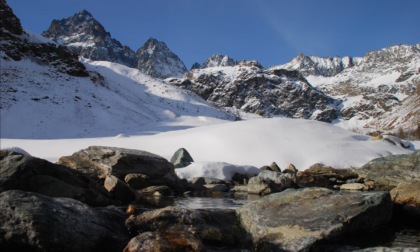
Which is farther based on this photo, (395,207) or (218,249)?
(395,207)

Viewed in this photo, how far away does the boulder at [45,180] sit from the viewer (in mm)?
9969

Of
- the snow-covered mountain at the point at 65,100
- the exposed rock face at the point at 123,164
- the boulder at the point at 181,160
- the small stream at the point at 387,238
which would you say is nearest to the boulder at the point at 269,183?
the exposed rock face at the point at 123,164

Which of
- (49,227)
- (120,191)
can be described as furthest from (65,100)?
(49,227)

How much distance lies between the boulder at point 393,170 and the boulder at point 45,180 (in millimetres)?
13244

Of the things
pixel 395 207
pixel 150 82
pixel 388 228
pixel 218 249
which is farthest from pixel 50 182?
pixel 150 82

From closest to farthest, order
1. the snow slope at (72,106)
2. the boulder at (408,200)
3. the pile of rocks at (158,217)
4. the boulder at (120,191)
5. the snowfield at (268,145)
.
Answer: the pile of rocks at (158,217) < the boulder at (408,200) < the boulder at (120,191) < the snowfield at (268,145) < the snow slope at (72,106)

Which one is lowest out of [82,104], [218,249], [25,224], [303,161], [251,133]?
[218,249]

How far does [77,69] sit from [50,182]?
61.1m

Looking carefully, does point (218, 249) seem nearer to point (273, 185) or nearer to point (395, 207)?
point (395, 207)

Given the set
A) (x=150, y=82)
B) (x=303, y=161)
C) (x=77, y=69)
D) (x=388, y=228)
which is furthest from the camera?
(x=150, y=82)

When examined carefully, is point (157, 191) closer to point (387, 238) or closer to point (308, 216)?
point (308, 216)

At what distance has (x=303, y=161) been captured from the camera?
23.5 meters

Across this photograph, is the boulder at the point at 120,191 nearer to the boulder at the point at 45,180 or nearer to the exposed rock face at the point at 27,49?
the boulder at the point at 45,180

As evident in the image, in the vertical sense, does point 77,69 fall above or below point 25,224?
above
